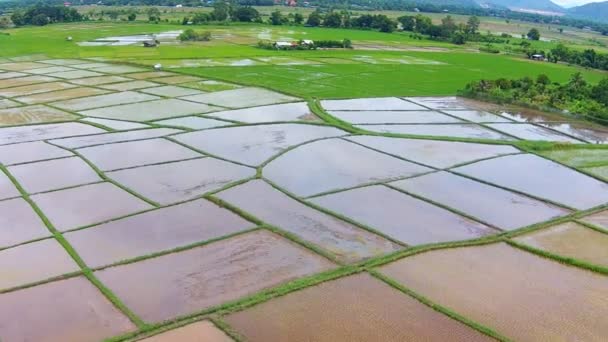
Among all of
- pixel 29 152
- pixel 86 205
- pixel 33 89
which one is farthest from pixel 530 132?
pixel 33 89

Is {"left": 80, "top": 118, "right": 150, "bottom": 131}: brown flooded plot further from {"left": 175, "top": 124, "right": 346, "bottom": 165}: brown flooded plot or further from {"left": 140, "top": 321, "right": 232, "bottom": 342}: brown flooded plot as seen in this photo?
{"left": 140, "top": 321, "right": 232, "bottom": 342}: brown flooded plot

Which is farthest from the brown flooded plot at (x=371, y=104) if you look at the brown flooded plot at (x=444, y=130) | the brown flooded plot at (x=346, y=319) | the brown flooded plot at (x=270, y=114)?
the brown flooded plot at (x=346, y=319)

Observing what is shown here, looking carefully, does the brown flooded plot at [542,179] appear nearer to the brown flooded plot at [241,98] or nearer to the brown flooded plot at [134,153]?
the brown flooded plot at [134,153]

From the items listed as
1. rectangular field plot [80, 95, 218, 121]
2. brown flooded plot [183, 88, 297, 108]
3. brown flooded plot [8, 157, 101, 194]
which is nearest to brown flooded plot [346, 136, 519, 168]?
brown flooded plot [183, 88, 297, 108]

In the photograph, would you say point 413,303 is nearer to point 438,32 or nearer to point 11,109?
point 11,109

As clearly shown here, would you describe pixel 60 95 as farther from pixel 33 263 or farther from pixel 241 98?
pixel 33 263

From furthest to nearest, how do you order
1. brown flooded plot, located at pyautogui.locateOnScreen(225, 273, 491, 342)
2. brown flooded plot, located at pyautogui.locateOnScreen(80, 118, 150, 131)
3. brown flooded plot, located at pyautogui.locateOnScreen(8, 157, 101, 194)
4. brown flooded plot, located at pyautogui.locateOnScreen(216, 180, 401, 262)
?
brown flooded plot, located at pyautogui.locateOnScreen(80, 118, 150, 131), brown flooded plot, located at pyautogui.locateOnScreen(8, 157, 101, 194), brown flooded plot, located at pyautogui.locateOnScreen(216, 180, 401, 262), brown flooded plot, located at pyautogui.locateOnScreen(225, 273, 491, 342)
